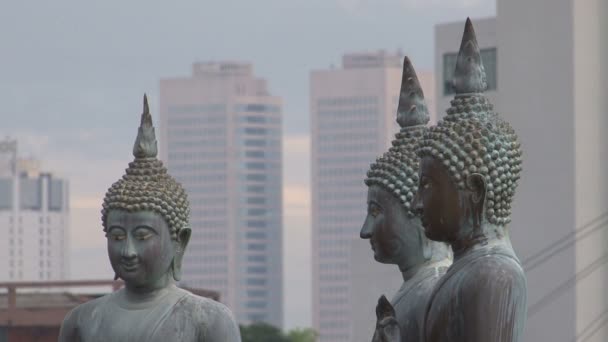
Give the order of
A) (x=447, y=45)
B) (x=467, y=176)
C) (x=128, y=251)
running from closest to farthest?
(x=467, y=176)
(x=128, y=251)
(x=447, y=45)

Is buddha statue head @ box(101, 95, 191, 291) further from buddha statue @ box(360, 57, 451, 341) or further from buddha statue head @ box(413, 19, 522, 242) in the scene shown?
buddha statue head @ box(413, 19, 522, 242)

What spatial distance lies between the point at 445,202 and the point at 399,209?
1252 mm

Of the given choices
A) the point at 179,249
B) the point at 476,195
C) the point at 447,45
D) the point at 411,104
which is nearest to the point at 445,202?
the point at 476,195

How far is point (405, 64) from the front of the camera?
11.5 metres

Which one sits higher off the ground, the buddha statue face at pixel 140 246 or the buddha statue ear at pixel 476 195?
the buddha statue ear at pixel 476 195

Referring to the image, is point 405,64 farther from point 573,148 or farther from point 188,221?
point 573,148

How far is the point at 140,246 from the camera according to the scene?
1234cm

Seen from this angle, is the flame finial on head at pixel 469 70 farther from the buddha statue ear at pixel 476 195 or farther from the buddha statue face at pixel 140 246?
the buddha statue face at pixel 140 246

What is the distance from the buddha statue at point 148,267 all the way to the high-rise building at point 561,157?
4928 cm

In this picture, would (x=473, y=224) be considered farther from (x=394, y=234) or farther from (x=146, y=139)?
(x=146, y=139)

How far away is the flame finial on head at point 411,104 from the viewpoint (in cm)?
1162

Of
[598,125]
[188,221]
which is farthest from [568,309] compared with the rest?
[188,221]

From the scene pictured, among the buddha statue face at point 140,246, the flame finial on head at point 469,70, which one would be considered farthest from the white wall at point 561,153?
the flame finial on head at point 469,70

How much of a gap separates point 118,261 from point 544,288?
51422mm
